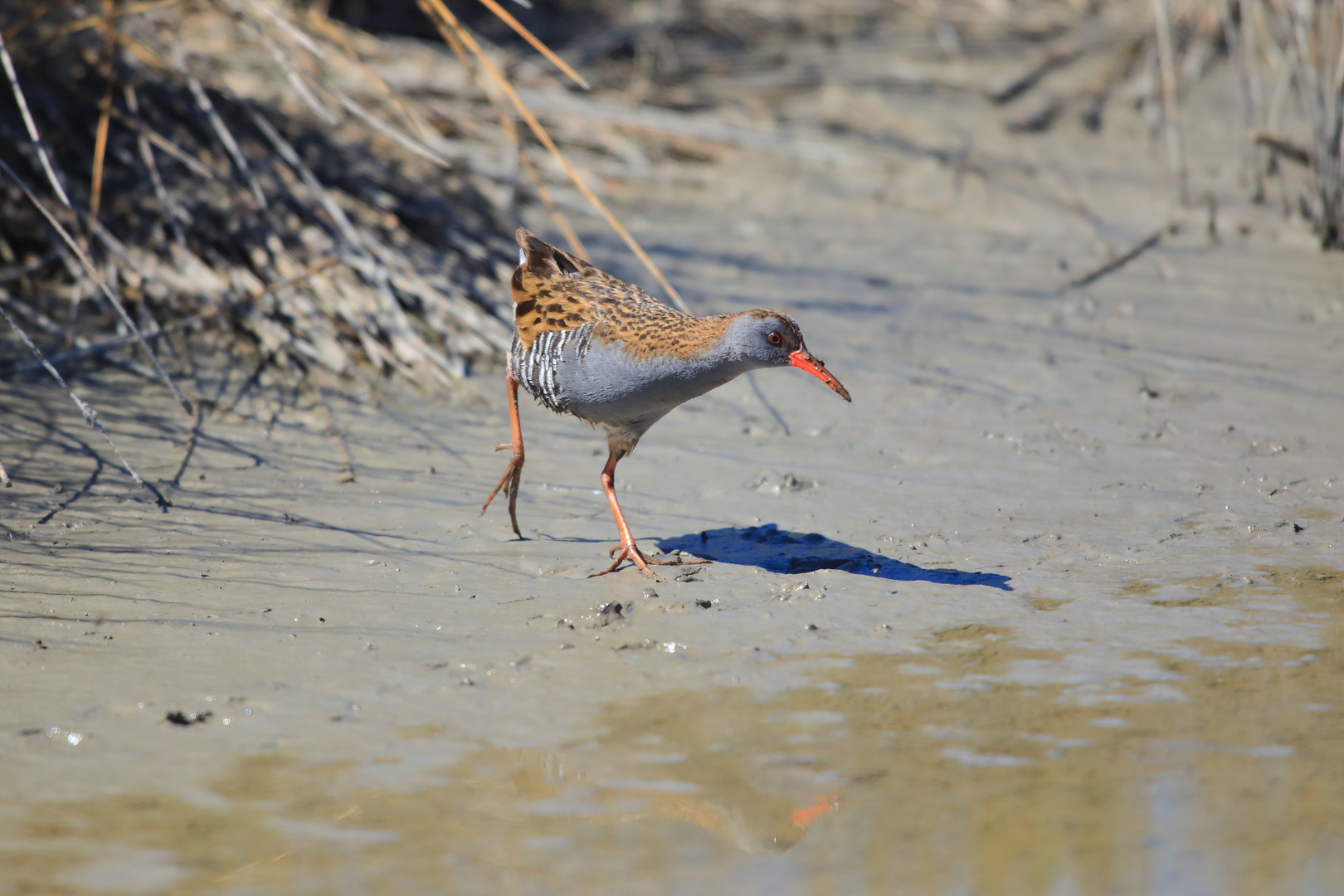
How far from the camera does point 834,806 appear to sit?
99.0 inches

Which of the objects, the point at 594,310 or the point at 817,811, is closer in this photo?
the point at 817,811

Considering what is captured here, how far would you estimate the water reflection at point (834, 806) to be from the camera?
230 cm

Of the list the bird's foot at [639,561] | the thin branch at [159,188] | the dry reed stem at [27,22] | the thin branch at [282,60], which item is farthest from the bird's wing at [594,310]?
the dry reed stem at [27,22]

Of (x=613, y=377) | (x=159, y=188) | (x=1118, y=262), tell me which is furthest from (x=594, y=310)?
(x=1118, y=262)

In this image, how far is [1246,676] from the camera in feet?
9.77

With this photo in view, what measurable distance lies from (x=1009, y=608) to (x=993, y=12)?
24.3ft

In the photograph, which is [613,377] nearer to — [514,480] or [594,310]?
[594,310]

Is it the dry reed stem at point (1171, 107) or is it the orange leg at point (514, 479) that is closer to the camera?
the orange leg at point (514, 479)

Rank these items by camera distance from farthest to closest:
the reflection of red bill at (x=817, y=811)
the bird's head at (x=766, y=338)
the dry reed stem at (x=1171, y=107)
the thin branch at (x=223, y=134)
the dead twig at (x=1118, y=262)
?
the dry reed stem at (x=1171, y=107) → the dead twig at (x=1118, y=262) → the thin branch at (x=223, y=134) → the bird's head at (x=766, y=338) → the reflection of red bill at (x=817, y=811)

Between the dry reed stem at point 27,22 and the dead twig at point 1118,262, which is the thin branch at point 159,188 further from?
the dead twig at point 1118,262

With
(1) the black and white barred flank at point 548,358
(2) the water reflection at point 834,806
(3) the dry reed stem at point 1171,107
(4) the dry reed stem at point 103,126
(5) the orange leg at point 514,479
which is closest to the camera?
(2) the water reflection at point 834,806

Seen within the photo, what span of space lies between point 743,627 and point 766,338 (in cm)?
80

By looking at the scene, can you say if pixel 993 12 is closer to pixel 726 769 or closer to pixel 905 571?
pixel 905 571

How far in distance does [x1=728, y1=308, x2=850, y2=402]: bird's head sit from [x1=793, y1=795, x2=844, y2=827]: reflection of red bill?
127 centimetres
